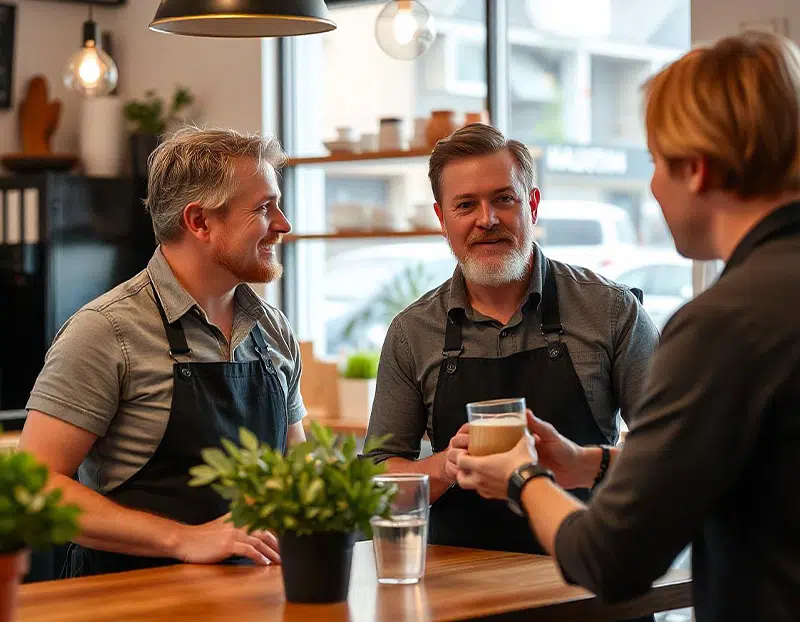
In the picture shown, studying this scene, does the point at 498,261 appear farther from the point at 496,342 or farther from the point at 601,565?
the point at 601,565

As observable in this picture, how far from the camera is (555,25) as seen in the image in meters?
4.89

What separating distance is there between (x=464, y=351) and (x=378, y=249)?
2.76 metres

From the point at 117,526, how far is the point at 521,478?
3.06ft

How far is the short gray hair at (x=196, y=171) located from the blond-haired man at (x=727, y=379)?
1.31 metres

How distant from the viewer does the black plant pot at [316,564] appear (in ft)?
6.05

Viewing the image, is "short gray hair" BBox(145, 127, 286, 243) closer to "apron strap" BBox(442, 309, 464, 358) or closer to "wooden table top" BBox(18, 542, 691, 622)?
"apron strap" BBox(442, 309, 464, 358)

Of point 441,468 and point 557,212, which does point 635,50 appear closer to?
point 557,212

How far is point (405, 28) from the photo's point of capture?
4.28m

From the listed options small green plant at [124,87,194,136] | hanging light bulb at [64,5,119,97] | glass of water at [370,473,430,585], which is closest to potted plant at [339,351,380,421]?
hanging light bulb at [64,5,119,97]

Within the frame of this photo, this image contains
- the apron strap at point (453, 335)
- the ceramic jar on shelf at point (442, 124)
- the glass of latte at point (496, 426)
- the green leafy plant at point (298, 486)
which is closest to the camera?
the green leafy plant at point (298, 486)

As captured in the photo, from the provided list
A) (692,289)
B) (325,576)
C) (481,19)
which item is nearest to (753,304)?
(325,576)

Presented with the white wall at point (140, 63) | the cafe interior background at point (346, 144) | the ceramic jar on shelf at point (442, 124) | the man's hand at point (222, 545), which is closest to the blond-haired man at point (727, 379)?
the man's hand at point (222, 545)

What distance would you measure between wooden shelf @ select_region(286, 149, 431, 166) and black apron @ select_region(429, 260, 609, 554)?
218 cm

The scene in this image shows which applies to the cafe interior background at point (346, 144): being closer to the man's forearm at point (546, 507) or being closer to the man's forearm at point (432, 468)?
the man's forearm at point (432, 468)
